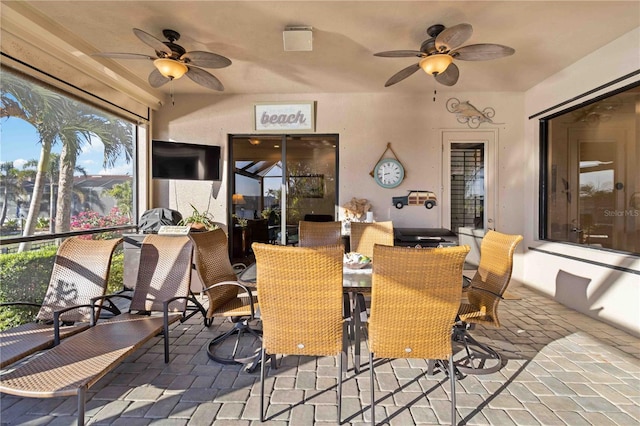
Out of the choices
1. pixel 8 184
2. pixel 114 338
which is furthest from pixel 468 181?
pixel 8 184

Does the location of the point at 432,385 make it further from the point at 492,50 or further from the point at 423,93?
the point at 423,93

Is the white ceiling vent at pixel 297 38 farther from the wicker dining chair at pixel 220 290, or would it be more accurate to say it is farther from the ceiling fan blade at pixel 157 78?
the wicker dining chair at pixel 220 290

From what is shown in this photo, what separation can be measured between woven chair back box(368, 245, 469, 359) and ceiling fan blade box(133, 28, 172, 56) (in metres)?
2.85

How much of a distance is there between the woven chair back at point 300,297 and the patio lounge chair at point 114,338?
3.44 ft

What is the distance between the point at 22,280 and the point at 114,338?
184 cm

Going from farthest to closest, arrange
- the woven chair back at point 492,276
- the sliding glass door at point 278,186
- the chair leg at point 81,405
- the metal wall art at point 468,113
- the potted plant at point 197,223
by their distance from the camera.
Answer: the sliding glass door at point 278,186 < the metal wall art at point 468,113 < the potted plant at point 197,223 < the woven chair back at point 492,276 < the chair leg at point 81,405

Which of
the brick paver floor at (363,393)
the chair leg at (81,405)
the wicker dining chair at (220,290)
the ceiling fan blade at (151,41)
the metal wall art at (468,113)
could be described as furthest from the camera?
the metal wall art at (468,113)

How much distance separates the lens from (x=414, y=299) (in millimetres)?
1667

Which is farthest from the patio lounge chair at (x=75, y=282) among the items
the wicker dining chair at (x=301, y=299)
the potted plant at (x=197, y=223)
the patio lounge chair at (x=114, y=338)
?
the wicker dining chair at (x=301, y=299)

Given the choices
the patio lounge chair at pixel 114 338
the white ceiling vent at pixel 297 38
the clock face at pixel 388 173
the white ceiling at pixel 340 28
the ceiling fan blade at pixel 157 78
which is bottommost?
the patio lounge chair at pixel 114 338

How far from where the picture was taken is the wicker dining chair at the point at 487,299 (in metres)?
2.19

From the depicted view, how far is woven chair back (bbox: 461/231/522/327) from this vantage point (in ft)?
7.14

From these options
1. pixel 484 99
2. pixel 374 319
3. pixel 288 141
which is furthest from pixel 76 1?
pixel 484 99

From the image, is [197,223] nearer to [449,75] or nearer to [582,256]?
[449,75]
